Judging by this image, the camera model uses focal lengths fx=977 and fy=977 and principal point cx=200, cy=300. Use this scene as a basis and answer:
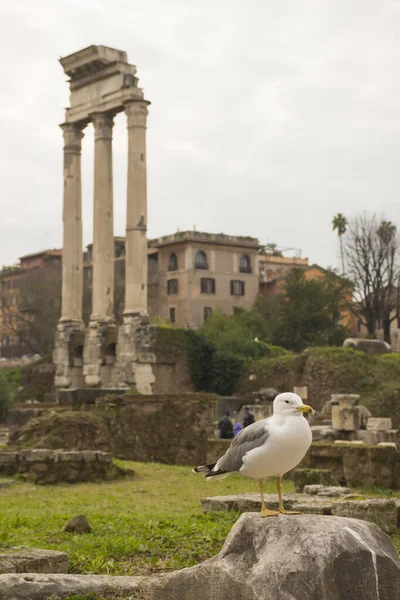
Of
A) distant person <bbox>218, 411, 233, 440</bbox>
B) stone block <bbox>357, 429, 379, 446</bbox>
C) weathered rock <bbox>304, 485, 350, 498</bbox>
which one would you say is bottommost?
weathered rock <bbox>304, 485, 350, 498</bbox>

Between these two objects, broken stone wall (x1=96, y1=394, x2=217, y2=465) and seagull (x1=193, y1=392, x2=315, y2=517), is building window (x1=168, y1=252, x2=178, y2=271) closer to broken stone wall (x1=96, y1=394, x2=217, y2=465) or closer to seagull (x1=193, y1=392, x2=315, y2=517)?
broken stone wall (x1=96, y1=394, x2=217, y2=465)

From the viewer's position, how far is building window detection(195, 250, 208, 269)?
62153 millimetres

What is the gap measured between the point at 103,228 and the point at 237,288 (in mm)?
26837

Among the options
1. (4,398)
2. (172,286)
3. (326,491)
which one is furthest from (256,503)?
(172,286)

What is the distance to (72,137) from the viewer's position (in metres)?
40.3

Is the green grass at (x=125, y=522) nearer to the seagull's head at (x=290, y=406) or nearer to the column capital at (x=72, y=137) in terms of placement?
the seagull's head at (x=290, y=406)

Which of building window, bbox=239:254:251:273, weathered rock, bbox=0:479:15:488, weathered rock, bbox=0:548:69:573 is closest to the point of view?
weathered rock, bbox=0:548:69:573

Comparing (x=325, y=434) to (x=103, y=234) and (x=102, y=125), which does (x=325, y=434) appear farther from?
(x=102, y=125)

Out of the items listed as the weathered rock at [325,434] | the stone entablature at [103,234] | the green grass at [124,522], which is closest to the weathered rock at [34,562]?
the green grass at [124,522]

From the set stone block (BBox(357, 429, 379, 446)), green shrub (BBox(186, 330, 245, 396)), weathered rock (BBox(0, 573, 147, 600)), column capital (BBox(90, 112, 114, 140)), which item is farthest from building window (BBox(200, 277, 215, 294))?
weathered rock (BBox(0, 573, 147, 600))

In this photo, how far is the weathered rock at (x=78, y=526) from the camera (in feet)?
28.6

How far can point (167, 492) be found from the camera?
13.4 metres

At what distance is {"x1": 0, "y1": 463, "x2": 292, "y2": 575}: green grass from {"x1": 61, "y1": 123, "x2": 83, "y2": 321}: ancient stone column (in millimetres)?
25181

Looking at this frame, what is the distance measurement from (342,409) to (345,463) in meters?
5.78
